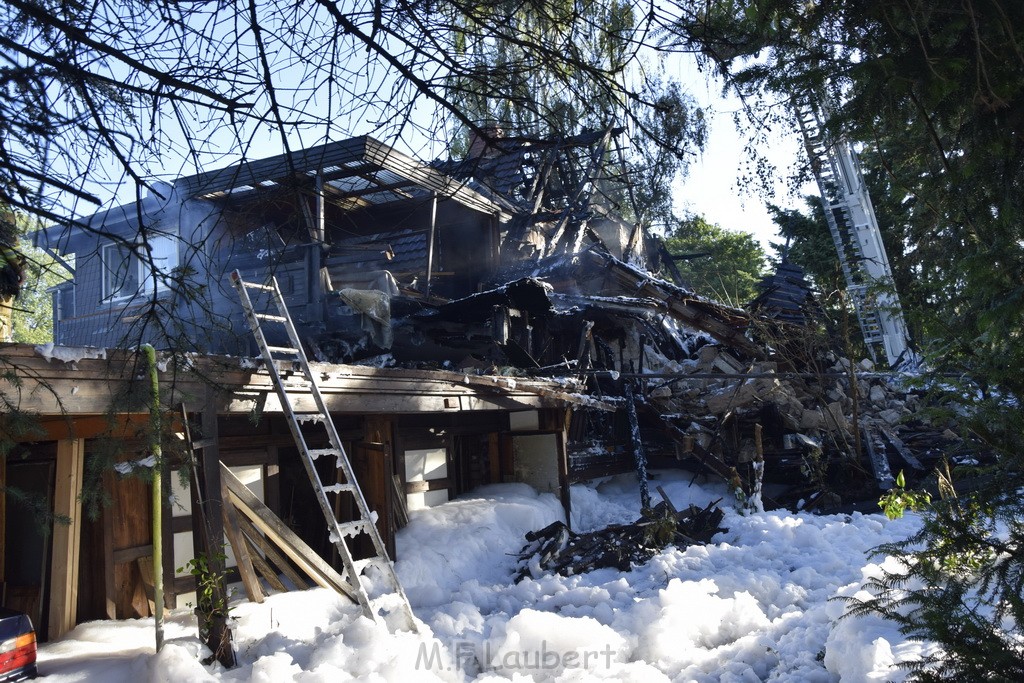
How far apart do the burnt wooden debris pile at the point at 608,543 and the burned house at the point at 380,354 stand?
1.66 metres

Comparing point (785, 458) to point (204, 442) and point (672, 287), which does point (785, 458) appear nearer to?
point (672, 287)

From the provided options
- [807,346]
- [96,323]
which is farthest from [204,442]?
[807,346]

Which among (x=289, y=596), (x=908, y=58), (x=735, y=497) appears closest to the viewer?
(x=908, y=58)

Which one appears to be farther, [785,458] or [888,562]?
[785,458]

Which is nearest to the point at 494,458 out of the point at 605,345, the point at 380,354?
the point at 380,354

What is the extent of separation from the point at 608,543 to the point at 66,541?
6.98m

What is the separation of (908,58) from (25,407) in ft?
18.8

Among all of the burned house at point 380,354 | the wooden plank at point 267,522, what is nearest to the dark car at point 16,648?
the burned house at point 380,354

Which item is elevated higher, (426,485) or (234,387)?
(234,387)

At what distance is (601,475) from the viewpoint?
49.7 ft

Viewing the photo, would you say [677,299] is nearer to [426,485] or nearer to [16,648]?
[426,485]

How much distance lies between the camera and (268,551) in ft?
24.6

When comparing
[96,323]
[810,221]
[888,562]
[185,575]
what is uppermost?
[810,221]

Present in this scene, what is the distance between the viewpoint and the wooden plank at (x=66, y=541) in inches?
255
